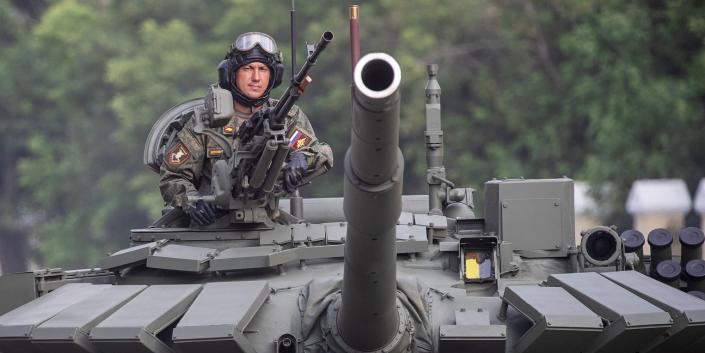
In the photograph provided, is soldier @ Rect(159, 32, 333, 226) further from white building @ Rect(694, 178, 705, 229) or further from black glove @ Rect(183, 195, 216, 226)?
white building @ Rect(694, 178, 705, 229)

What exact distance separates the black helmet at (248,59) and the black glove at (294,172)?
1.10 m

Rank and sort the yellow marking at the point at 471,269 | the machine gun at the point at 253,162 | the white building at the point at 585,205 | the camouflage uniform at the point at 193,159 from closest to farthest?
1. the machine gun at the point at 253,162
2. the yellow marking at the point at 471,269
3. the camouflage uniform at the point at 193,159
4. the white building at the point at 585,205

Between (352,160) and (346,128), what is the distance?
120 ft

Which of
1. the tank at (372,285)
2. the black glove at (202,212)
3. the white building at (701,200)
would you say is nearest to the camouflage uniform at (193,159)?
the tank at (372,285)

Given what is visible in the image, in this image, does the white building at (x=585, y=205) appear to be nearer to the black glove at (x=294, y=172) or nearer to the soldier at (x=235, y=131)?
the soldier at (x=235, y=131)

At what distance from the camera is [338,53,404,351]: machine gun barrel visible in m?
12.3

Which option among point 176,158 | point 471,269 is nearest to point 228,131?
point 176,158

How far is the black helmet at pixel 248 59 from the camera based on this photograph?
18906 millimetres

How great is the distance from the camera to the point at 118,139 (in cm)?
5506

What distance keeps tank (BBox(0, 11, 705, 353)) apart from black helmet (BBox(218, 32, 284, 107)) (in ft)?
2.16

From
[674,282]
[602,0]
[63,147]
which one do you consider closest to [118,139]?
[63,147]

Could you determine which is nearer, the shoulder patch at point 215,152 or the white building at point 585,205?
the shoulder patch at point 215,152

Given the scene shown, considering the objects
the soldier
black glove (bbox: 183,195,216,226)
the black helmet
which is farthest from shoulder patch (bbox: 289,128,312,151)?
black glove (bbox: 183,195,216,226)

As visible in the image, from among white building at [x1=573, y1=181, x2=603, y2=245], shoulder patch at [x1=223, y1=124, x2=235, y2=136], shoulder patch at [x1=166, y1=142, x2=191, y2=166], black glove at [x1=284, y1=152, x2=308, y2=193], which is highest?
shoulder patch at [x1=223, y1=124, x2=235, y2=136]
